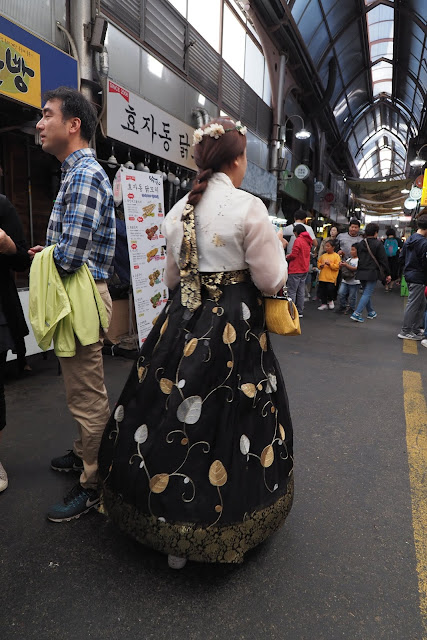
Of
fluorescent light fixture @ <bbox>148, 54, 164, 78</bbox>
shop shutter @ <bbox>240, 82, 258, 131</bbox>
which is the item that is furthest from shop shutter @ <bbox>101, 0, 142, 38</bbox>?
shop shutter @ <bbox>240, 82, 258, 131</bbox>

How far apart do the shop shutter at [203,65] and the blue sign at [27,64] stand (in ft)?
13.2

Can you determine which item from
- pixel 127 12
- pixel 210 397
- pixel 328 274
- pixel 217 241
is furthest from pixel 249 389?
pixel 328 274

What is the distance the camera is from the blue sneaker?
2.14m

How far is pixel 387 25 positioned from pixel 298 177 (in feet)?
26.8

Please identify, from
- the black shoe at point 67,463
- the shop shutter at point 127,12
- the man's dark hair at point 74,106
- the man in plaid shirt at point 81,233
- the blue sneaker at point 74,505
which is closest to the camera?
the man in plaid shirt at point 81,233

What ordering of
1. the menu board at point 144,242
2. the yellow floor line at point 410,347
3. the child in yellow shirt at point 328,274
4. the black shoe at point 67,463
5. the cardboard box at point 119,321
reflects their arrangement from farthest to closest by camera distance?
the child in yellow shirt at point 328,274, the yellow floor line at point 410,347, the cardboard box at point 119,321, the menu board at point 144,242, the black shoe at point 67,463

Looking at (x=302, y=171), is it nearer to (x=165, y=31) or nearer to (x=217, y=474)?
(x=165, y=31)

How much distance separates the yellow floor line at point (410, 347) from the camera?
601 cm

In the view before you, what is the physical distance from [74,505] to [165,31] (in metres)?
7.70

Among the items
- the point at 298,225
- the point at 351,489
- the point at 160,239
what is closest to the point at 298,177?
the point at 298,225

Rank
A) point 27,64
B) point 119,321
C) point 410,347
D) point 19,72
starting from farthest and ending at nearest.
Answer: point 410,347 → point 119,321 → point 27,64 → point 19,72

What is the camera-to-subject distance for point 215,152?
5.67 ft

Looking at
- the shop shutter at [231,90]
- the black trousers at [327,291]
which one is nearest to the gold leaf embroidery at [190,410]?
the black trousers at [327,291]

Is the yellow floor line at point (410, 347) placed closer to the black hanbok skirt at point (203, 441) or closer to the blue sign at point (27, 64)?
the black hanbok skirt at point (203, 441)
